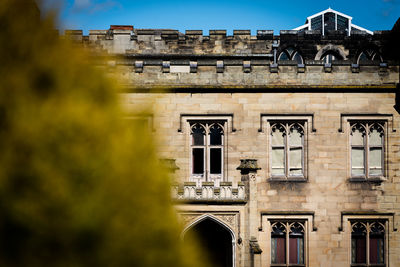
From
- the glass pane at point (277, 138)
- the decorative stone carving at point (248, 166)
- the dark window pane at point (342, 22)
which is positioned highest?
the dark window pane at point (342, 22)

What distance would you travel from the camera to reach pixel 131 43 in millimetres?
22062

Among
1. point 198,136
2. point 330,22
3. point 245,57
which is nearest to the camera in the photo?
point 198,136

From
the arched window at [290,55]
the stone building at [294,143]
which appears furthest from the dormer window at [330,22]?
the stone building at [294,143]

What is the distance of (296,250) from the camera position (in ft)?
58.9

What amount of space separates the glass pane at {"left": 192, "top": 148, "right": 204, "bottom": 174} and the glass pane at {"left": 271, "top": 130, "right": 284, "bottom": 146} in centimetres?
244

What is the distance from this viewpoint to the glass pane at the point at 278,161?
18250 mm

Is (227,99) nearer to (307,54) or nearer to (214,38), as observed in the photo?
(214,38)

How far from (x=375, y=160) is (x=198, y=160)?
236 inches

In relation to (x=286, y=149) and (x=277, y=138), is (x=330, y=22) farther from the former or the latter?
(x=286, y=149)

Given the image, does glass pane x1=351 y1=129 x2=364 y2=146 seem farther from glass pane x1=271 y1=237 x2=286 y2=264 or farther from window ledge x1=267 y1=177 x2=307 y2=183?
glass pane x1=271 y1=237 x2=286 y2=264

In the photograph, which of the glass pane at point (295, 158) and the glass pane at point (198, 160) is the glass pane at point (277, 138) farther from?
the glass pane at point (198, 160)

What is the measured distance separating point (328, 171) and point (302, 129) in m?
1.64

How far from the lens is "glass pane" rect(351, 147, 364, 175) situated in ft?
60.0

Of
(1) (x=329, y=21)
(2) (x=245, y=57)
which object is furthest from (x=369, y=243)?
(1) (x=329, y=21)
